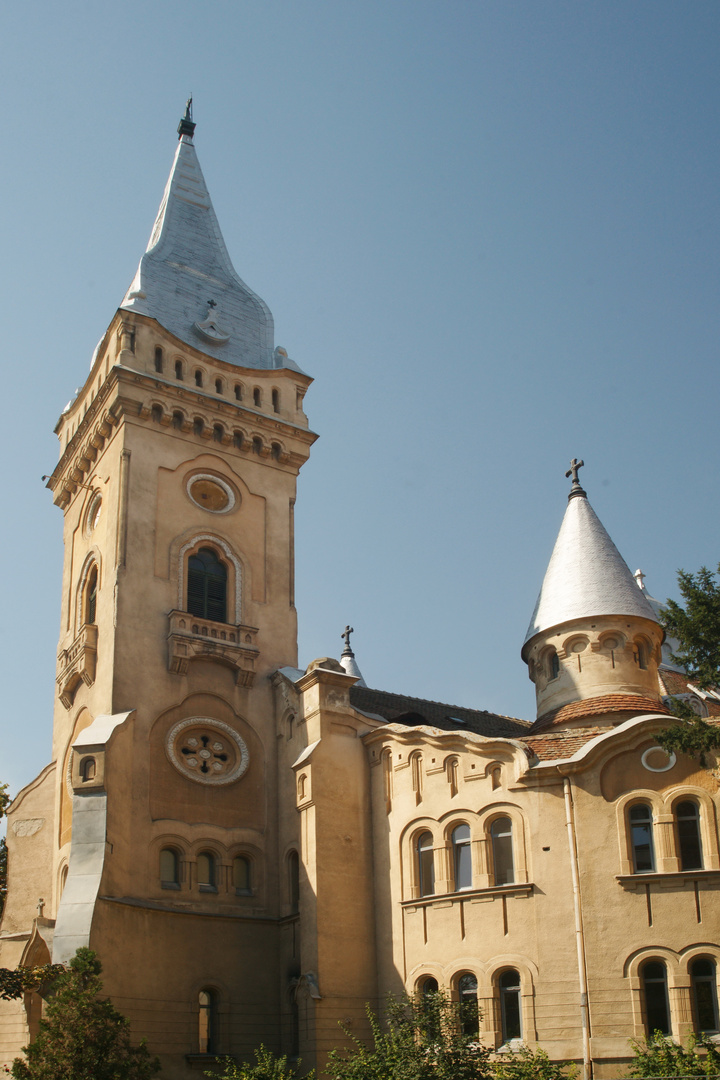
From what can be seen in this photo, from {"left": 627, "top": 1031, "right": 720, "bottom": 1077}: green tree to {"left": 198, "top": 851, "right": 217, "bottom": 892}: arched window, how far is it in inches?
499

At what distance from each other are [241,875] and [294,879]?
65.7 inches

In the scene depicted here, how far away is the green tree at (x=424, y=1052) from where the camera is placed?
23.6m

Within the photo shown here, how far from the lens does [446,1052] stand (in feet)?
79.0

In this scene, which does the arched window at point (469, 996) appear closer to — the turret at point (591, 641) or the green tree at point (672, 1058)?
the green tree at point (672, 1058)

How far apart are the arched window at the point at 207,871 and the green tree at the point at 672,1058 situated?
12682 millimetres

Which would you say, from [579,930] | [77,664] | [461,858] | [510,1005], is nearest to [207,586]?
[77,664]

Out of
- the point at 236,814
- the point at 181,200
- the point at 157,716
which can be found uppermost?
the point at 181,200

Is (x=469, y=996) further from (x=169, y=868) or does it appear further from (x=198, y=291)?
(x=198, y=291)

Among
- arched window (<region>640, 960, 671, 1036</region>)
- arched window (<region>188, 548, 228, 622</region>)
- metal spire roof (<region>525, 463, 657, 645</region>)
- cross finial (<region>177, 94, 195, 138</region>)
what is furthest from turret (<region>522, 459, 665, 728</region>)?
cross finial (<region>177, 94, 195, 138</region>)

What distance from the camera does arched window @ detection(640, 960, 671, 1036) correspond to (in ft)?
85.8

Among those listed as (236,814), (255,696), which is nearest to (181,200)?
(255,696)

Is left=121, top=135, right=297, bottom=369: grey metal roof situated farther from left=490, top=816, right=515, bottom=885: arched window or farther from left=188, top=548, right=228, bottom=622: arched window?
left=490, top=816, right=515, bottom=885: arched window

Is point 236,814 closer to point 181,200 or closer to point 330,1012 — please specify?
point 330,1012

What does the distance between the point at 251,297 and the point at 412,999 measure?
2769 cm
